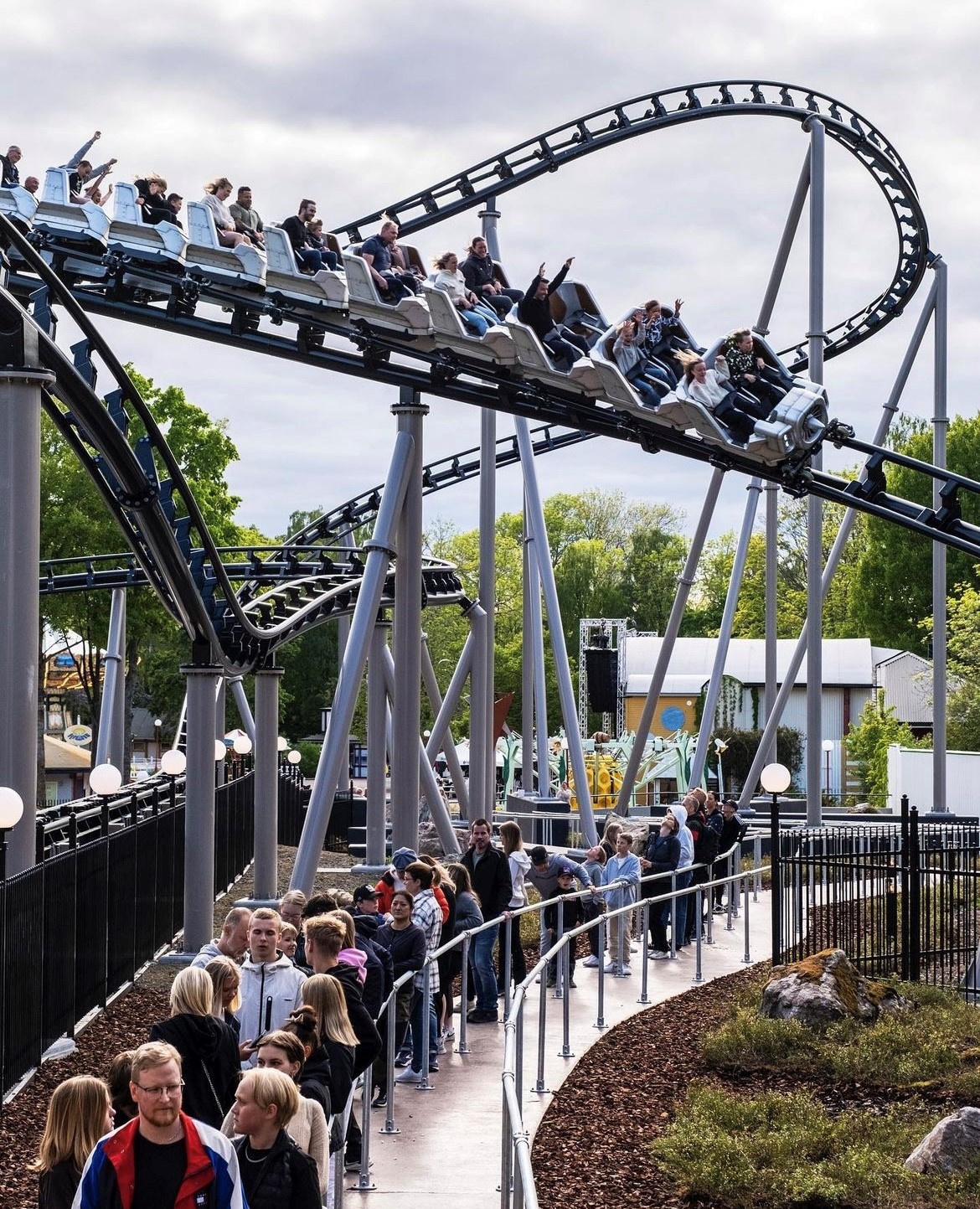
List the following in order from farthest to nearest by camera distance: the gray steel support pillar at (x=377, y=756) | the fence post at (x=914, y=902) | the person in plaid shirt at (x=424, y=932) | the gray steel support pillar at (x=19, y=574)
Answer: the gray steel support pillar at (x=377, y=756)
the fence post at (x=914, y=902)
the gray steel support pillar at (x=19, y=574)
the person in plaid shirt at (x=424, y=932)

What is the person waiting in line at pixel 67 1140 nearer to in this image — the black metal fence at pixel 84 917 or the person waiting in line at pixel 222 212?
the black metal fence at pixel 84 917

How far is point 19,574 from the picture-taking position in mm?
10359

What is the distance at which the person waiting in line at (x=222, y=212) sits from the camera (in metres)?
14.1

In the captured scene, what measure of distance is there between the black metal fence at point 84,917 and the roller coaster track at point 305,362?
1.95 meters

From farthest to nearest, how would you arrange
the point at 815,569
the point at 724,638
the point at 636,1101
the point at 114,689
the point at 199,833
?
the point at 114,689 < the point at 724,638 < the point at 815,569 < the point at 199,833 < the point at 636,1101

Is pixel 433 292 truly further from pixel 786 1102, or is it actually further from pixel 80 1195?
pixel 80 1195

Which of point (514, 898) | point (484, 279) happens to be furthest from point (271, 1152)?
point (484, 279)

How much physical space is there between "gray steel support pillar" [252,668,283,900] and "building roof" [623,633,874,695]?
32995 mm

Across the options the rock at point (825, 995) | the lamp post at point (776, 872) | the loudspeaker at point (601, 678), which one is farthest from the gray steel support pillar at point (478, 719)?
the loudspeaker at point (601, 678)

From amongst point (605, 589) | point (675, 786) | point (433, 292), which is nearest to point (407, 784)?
point (433, 292)

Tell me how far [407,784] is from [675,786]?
32.4 meters

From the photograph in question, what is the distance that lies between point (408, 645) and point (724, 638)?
1074cm

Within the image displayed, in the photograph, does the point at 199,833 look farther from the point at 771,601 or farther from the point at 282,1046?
the point at 771,601

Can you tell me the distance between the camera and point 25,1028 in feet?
32.1
